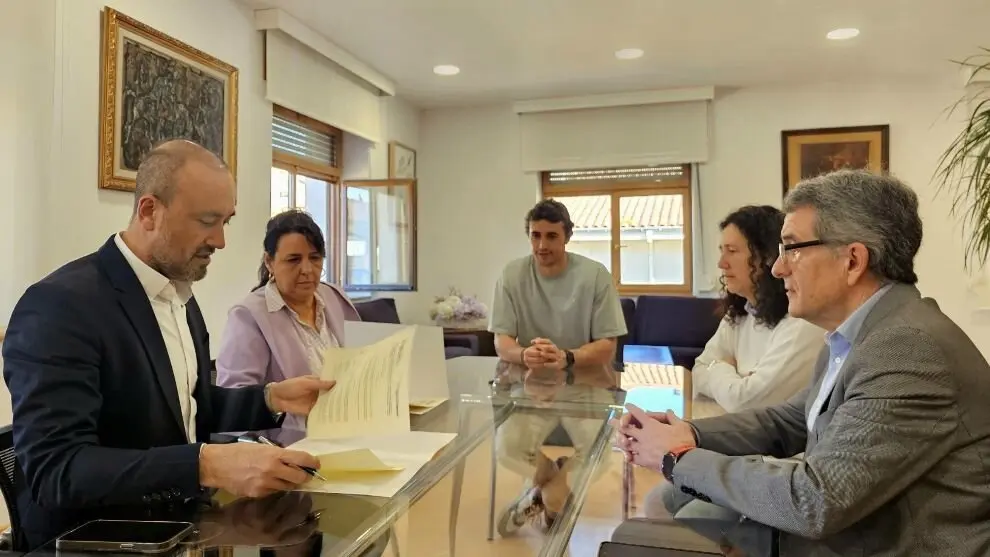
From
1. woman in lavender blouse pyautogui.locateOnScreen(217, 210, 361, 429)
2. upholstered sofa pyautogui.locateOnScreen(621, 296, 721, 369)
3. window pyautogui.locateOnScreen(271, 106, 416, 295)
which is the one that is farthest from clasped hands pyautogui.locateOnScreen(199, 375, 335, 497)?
upholstered sofa pyautogui.locateOnScreen(621, 296, 721, 369)

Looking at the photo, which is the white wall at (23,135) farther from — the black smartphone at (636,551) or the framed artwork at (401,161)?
the framed artwork at (401,161)

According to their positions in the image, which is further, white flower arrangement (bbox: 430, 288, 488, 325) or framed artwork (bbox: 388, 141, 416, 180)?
framed artwork (bbox: 388, 141, 416, 180)

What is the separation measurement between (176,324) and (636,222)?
17.6 ft

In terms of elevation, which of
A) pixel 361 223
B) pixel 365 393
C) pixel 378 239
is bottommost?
pixel 365 393

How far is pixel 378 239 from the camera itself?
5.53m

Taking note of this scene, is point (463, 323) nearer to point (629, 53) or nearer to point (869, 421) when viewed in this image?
point (629, 53)

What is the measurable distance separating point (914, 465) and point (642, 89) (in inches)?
208

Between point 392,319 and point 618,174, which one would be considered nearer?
point 392,319

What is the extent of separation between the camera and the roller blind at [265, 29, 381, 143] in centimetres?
413

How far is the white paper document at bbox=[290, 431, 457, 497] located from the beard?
15.2 inches

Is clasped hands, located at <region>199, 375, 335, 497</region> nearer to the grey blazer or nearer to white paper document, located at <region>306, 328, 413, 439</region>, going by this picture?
white paper document, located at <region>306, 328, 413, 439</region>

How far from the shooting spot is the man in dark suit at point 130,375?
95cm

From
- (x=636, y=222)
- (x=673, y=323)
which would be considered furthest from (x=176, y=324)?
(x=636, y=222)

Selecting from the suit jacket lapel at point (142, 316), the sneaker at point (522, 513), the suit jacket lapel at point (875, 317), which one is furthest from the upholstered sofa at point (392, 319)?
the suit jacket lapel at point (875, 317)
